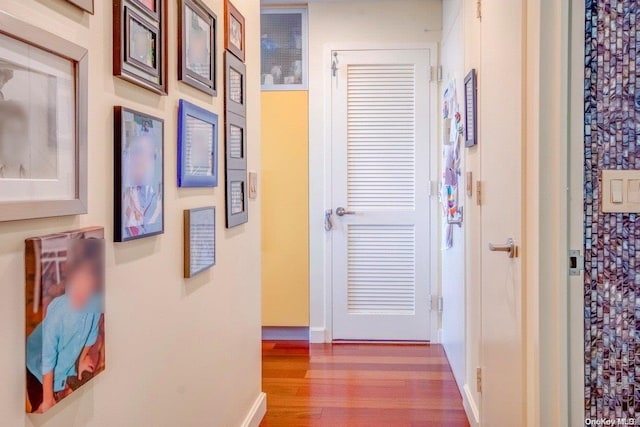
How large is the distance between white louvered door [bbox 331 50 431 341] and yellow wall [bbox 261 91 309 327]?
23cm

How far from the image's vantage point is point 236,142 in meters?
2.06

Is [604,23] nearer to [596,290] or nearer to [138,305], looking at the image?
[596,290]

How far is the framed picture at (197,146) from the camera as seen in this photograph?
1506 millimetres

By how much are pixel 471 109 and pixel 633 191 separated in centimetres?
114

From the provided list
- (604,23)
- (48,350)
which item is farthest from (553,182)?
(48,350)

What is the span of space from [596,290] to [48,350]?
1.26 m

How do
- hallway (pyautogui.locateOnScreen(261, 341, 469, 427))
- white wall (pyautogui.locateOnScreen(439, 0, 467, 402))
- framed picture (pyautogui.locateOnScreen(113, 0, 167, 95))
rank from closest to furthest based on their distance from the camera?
framed picture (pyautogui.locateOnScreen(113, 0, 167, 95)) < hallway (pyautogui.locateOnScreen(261, 341, 469, 427)) < white wall (pyautogui.locateOnScreen(439, 0, 467, 402))

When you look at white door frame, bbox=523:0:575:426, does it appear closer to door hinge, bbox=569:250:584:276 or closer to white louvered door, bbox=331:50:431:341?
door hinge, bbox=569:250:584:276

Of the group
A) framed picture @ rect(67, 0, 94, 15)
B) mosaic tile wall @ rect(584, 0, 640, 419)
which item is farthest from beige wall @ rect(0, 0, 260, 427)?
mosaic tile wall @ rect(584, 0, 640, 419)

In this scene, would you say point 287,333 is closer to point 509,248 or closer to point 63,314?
point 509,248

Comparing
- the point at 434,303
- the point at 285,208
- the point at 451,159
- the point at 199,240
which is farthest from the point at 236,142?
the point at 434,303

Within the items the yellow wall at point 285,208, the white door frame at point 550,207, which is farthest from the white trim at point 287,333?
the white door frame at point 550,207

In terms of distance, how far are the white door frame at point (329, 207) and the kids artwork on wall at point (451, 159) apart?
237 mm

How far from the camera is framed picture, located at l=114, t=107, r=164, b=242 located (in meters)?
1.14
